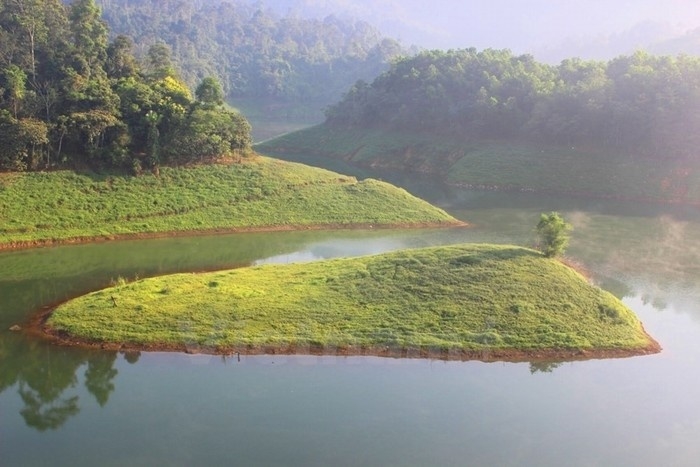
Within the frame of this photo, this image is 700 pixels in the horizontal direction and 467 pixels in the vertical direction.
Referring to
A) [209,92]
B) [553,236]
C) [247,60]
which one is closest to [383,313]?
[553,236]

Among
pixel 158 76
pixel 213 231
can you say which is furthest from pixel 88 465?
pixel 158 76

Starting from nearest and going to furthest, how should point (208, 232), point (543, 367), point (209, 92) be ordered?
point (543, 367) → point (208, 232) → point (209, 92)

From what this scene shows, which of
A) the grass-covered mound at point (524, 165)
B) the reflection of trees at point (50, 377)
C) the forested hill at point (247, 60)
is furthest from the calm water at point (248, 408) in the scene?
the forested hill at point (247, 60)

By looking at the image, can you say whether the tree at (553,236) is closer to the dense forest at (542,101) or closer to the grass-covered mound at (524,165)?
the grass-covered mound at (524,165)

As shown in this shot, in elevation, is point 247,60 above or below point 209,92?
above

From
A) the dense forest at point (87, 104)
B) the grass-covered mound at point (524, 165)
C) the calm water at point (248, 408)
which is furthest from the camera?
the grass-covered mound at point (524, 165)

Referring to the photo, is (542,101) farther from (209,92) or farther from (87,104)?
(87,104)

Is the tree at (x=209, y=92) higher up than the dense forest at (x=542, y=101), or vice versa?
the dense forest at (x=542, y=101)

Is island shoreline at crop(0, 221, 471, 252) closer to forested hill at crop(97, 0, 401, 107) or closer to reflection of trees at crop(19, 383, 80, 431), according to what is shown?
reflection of trees at crop(19, 383, 80, 431)
